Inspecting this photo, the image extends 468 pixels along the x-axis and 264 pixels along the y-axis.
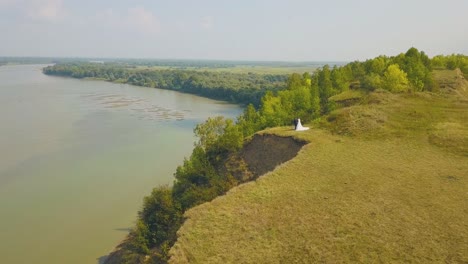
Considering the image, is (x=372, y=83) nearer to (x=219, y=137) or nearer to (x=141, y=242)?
(x=219, y=137)

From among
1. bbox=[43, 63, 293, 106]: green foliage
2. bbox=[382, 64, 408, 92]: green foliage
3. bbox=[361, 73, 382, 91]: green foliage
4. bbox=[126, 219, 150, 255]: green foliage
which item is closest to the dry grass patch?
bbox=[126, 219, 150, 255]: green foliage

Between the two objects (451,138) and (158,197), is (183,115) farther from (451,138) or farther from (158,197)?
(451,138)

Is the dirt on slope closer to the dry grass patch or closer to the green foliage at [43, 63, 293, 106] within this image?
the dry grass patch

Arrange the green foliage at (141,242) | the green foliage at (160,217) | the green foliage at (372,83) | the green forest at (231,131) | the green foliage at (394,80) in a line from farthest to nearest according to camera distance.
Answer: the green foliage at (372,83) → the green foliage at (394,80) → the green forest at (231,131) → the green foliage at (160,217) → the green foliage at (141,242)

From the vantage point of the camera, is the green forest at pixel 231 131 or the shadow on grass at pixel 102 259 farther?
the shadow on grass at pixel 102 259

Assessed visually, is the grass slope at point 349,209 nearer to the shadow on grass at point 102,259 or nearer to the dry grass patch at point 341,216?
the dry grass patch at point 341,216

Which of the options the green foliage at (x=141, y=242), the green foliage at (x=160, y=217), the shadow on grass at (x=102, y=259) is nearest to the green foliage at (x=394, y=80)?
the green foliage at (x=160, y=217)
